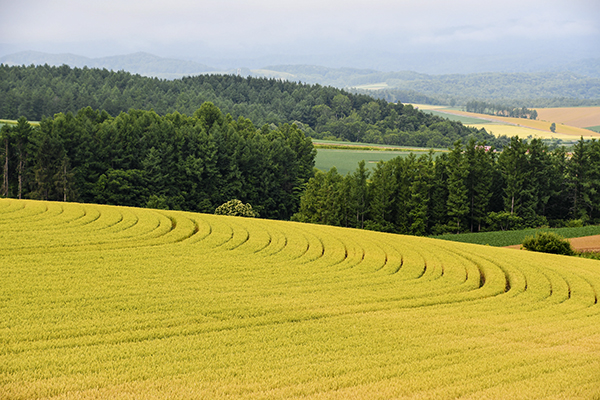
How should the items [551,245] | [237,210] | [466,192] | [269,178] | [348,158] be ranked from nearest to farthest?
[551,245]
[237,210]
[466,192]
[269,178]
[348,158]

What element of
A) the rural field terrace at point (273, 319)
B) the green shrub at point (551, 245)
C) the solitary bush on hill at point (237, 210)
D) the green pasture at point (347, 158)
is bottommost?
the solitary bush on hill at point (237, 210)

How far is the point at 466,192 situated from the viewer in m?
77.3

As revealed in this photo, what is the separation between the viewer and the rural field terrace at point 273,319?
11.8 metres

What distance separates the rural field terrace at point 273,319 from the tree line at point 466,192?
4636cm

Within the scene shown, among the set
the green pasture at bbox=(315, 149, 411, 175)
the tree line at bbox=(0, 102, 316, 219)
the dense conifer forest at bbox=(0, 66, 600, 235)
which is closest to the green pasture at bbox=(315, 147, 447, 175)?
the green pasture at bbox=(315, 149, 411, 175)

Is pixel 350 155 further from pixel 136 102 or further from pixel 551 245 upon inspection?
pixel 551 245

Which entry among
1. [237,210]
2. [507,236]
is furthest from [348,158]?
[507,236]

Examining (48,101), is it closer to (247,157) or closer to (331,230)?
(247,157)

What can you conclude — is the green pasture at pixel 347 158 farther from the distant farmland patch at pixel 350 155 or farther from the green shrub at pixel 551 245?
the green shrub at pixel 551 245

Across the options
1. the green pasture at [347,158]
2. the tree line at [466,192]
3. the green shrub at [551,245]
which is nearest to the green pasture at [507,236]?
the tree line at [466,192]

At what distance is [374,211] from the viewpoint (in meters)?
78.4

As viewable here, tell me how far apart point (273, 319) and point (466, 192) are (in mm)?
66485

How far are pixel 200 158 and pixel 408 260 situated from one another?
68347 millimetres

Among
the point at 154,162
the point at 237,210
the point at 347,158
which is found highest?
the point at 347,158
